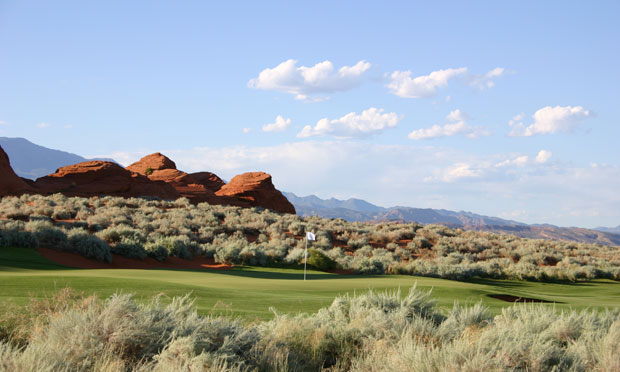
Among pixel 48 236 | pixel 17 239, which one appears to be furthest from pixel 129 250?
pixel 17 239

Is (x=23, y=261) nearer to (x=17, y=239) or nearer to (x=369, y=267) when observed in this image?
(x=17, y=239)

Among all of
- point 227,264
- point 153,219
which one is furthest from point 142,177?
point 227,264

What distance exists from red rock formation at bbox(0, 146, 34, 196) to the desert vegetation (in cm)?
639

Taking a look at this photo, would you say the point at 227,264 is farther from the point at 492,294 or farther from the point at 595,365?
the point at 595,365

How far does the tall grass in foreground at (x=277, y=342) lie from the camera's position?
16.4 feet

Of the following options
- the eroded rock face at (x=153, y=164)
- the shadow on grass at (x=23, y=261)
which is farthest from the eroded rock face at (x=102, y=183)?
the shadow on grass at (x=23, y=261)

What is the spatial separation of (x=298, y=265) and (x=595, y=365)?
16.1 m

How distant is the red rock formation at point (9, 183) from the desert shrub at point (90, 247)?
25.2 m

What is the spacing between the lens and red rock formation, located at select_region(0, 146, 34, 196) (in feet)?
130

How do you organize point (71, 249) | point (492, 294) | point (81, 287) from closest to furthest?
1. point (81, 287)
2. point (492, 294)
3. point (71, 249)

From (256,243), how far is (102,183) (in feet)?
89.4

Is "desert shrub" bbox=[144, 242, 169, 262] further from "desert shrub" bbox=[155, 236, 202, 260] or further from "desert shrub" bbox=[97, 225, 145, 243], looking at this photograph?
"desert shrub" bbox=[97, 225, 145, 243]

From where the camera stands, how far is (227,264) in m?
20.7

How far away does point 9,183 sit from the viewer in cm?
4081
